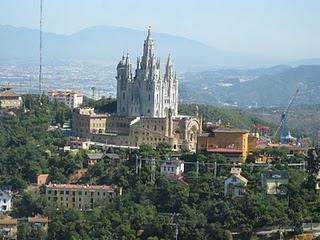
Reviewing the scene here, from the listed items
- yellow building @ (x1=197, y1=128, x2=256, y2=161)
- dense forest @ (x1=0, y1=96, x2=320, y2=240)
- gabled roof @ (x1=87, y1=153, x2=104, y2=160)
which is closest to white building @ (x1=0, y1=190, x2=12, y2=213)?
dense forest @ (x1=0, y1=96, x2=320, y2=240)

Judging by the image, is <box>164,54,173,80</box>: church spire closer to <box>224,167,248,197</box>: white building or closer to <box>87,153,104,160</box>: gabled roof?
<box>87,153,104,160</box>: gabled roof

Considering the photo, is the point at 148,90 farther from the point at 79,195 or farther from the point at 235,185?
the point at 235,185

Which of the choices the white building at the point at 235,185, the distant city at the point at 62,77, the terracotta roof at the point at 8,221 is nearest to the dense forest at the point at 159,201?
the white building at the point at 235,185

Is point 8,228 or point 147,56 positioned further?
point 147,56

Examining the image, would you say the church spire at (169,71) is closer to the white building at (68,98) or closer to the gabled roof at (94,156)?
the gabled roof at (94,156)

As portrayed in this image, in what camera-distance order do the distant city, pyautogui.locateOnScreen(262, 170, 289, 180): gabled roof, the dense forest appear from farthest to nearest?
the distant city
pyautogui.locateOnScreen(262, 170, 289, 180): gabled roof
the dense forest

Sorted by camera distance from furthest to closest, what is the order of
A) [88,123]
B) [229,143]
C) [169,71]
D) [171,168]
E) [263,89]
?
[263,89]
[169,71]
[88,123]
[229,143]
[171,168]

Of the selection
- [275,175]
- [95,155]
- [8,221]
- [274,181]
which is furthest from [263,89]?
[8,221]
